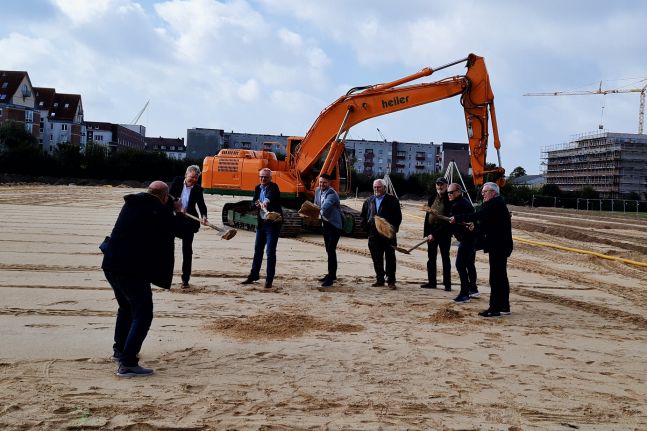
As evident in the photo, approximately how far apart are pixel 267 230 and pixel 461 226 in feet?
10.00

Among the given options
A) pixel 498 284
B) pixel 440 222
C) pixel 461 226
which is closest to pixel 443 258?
pixel 440 222

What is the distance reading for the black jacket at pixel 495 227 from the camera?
817cm

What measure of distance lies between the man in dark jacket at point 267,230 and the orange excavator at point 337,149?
6.32 m

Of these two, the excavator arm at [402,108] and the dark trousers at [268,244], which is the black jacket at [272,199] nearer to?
the dark trousers at [268,244]

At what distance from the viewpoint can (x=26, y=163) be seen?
205 feet

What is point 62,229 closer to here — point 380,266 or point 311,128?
point 311,128

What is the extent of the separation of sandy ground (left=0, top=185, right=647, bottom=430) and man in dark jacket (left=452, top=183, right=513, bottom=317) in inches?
11.6

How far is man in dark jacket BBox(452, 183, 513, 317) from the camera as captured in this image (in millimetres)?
8164

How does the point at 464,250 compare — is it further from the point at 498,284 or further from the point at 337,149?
the point at 337,149

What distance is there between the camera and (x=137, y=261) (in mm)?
5270

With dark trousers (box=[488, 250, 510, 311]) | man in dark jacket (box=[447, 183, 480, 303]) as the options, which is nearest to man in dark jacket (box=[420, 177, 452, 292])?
man in dark jacket (box=[447, 183, 480, 303])

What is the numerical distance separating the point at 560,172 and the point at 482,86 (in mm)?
99580

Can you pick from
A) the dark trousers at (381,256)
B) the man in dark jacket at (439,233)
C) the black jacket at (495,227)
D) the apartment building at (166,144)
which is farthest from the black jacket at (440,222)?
the apartment building at (166,144)

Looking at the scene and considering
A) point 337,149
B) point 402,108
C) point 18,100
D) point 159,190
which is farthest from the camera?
point 18,100
